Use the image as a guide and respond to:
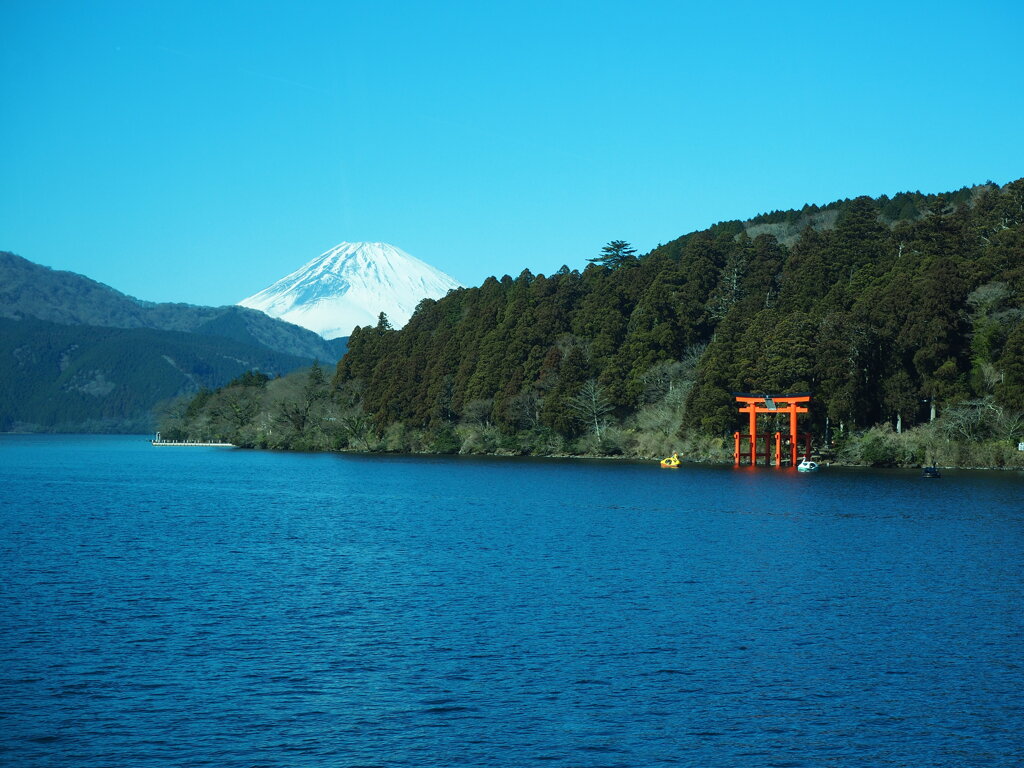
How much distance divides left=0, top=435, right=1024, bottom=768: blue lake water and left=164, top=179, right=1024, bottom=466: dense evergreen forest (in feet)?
106

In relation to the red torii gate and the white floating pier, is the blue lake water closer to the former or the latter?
the red torii gate

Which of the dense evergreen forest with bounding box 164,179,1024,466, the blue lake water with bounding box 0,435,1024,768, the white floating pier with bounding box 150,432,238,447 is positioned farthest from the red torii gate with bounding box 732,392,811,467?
the white floating pier with bounding box 150,432,238,447

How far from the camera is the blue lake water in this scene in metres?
14.1

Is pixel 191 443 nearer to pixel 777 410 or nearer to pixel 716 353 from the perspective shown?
pixel 716 353

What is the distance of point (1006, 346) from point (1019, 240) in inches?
506

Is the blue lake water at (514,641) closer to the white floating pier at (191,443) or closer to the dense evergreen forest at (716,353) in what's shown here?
the dense evergreen forest at (716,353)

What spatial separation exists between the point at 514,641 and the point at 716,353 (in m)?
64.1

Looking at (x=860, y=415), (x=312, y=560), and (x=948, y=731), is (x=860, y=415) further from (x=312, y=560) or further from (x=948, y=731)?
(x=948, y=731)

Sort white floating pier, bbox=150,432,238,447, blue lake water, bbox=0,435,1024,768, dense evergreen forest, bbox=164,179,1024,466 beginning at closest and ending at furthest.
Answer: blue lake water, bbox=0,435,1024,768
dense evergreen forest, bbox=164,179,1024,466
white floating pier, bbox=150,432,238,447

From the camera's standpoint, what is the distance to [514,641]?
19484 mm

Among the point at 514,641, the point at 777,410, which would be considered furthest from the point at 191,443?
the point at 514,641

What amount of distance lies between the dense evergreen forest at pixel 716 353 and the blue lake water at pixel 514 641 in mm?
32249

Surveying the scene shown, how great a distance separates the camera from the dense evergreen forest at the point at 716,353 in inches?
2842

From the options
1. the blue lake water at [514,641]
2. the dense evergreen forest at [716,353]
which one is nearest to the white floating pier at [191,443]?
the dense evergreen forest at [716,353]
